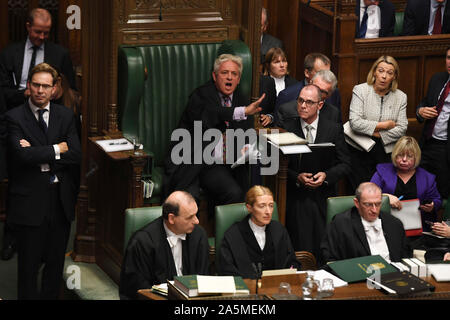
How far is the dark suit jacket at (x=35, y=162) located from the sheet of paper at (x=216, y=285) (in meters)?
1.50

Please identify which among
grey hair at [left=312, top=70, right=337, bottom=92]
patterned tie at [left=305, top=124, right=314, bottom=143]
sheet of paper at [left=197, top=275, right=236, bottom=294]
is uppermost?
grey hair at [left=312, top=70, right=337, bottom=92]

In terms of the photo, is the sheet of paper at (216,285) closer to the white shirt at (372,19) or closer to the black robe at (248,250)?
the black robe at (248,250)

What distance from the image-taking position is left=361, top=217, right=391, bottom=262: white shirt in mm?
6145

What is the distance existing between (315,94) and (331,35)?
167 cm

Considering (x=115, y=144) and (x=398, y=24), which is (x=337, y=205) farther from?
(x=398, y=24)

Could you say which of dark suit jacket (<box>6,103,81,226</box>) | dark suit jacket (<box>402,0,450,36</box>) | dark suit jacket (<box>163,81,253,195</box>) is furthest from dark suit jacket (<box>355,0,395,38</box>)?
dark suit jacket (<box>6,103,81,226</box>)

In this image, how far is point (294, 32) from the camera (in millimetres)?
9250

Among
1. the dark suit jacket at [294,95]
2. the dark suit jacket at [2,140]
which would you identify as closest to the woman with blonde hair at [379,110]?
the dark suit jacket at [294,95]

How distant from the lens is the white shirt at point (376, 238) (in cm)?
614

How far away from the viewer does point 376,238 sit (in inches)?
243

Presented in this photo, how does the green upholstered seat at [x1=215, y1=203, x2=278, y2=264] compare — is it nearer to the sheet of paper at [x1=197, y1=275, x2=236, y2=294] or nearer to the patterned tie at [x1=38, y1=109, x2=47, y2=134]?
the sheet of paper at [x1=197, y1=275, x2=236, y2=294]

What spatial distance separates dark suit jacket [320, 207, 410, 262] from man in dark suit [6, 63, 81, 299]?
1592 mm
